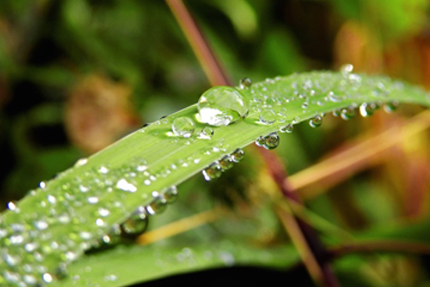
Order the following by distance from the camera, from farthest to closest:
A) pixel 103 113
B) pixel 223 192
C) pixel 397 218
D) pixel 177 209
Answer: pixel 397 218 → pixel 103 113 → pixel 177 209 → pixel 223 192

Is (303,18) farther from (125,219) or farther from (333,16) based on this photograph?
(125,219)

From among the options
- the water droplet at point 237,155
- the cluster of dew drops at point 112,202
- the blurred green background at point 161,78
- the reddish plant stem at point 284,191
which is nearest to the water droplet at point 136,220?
the cluster of dew drops at point 112,202

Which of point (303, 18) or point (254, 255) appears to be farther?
point (303, 18)

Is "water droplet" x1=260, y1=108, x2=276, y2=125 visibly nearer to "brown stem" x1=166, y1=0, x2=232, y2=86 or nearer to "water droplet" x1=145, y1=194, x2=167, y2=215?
"water droplet" x1=145, y1=194, x2=167, y2=215

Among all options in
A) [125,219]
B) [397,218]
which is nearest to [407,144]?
[397,218]

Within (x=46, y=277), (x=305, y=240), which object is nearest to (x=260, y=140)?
(x=46, y=277)

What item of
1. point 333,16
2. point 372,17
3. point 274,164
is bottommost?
point 274,164

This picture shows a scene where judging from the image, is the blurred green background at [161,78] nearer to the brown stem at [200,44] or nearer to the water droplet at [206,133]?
the brown stem at [200,44]
